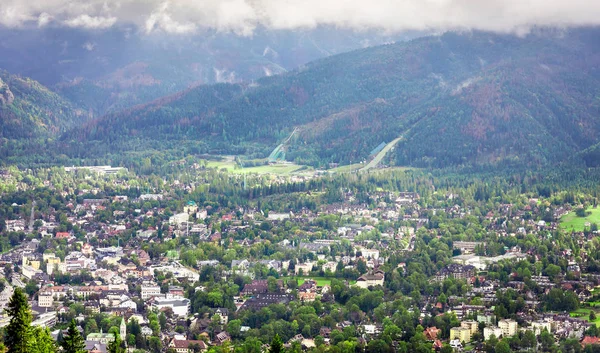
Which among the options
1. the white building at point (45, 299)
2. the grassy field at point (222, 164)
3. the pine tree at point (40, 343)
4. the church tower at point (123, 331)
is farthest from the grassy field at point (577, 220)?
the pine tree at point (40, 343)

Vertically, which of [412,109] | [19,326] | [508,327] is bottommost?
[508,327]

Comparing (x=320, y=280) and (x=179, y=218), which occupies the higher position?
(x=179, y=218)

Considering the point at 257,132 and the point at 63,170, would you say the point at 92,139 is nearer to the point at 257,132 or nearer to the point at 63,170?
the point at 257,132

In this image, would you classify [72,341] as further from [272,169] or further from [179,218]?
[272,169]

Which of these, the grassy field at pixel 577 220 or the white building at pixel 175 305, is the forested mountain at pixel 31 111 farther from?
the white building at pixel 175 305

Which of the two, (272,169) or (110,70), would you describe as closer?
(272,169)

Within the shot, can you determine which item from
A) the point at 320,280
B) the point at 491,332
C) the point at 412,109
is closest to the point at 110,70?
the point at 412,109
